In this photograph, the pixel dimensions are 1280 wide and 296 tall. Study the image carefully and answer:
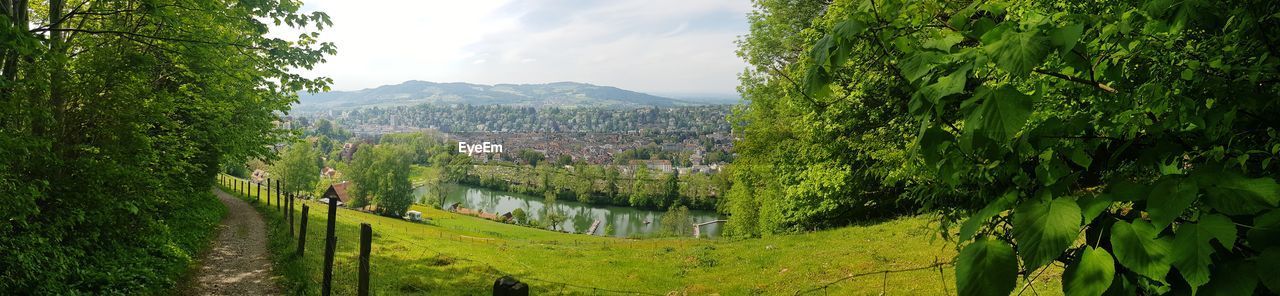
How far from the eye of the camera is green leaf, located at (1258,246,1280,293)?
134 cm

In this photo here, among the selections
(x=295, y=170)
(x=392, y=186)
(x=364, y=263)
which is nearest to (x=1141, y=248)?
(x=364, y=263)

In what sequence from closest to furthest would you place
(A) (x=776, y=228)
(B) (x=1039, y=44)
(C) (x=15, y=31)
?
(B) (x=1039, y=44) < (C) (x=15, y=31) < (A) (x=776, y=228)

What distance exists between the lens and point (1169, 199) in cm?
150

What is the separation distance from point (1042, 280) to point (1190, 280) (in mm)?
10023

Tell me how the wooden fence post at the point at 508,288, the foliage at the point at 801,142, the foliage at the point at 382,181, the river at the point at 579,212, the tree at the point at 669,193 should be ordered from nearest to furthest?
1. the wooden fence post at the point at 508,288
2. the foliage at the point at 801,142
3. the foliage at the point at 382,181
4. the river at the point at 579,212
5. the tree at the point at 669,193

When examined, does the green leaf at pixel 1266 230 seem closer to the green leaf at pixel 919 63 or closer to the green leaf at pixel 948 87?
the green leaf at pixel 948 87

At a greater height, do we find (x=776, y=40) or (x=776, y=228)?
(x=776, y=40)

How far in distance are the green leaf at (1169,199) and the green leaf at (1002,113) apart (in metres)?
0.43

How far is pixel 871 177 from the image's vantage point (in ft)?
74.5

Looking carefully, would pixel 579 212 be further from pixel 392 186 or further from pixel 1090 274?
pixel 1090 274

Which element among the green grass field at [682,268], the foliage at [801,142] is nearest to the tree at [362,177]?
the green grass field at [682,268]

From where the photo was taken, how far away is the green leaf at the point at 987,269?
154cm

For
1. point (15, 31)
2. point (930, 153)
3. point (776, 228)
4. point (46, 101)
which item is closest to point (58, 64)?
point (46, 101)

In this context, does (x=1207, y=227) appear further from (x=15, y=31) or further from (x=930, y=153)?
(x=15, y=31)
